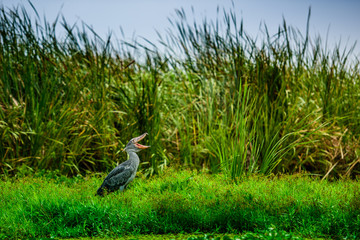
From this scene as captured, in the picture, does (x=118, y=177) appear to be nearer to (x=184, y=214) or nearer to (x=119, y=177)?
(x=119, y=177)

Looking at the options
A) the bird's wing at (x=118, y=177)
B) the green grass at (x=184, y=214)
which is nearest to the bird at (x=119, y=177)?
the bird's wing at (x=118, y=177)

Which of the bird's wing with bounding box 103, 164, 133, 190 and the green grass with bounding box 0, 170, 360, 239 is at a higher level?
the bird's wing with bounding box 103, 164, 133, 190

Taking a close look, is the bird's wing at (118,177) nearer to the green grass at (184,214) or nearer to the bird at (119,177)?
the bird at (119,177)

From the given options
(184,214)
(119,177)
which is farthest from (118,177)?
(184,214)

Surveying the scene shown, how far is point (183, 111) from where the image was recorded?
6297 mm

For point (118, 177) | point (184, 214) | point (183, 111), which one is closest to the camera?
point (184, 214)

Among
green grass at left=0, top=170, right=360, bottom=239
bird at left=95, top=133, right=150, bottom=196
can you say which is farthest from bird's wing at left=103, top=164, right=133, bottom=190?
green grass at left=0, top=170, right=360, bottom=239

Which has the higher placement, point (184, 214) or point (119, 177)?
point (119, 177)

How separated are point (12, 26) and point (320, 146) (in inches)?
197

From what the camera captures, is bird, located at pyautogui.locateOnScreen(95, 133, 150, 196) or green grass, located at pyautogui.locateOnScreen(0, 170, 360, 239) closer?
green grass, located at pyautogui.locateOnScreen(0, 170, 360, 239)

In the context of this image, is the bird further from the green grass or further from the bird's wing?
the green grass

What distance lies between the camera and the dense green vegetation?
18.5 feet

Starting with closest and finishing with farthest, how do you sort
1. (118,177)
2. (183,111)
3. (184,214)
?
(184,214) < (118,177) < (183,111)

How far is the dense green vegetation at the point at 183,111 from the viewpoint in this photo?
5652mm
